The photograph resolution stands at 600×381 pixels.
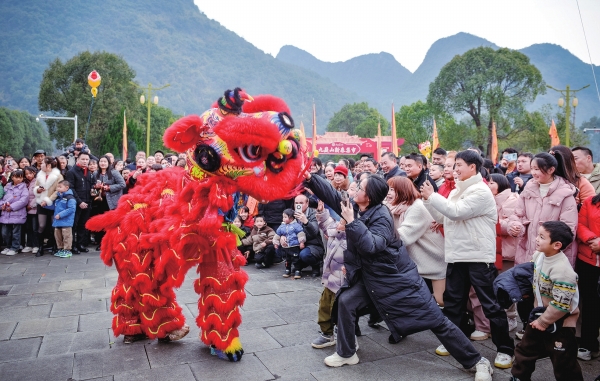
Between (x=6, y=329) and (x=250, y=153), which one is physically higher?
(x=250, y=153)

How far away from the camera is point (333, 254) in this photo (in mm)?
4004

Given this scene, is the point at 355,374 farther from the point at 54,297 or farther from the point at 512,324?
the point at 54,297

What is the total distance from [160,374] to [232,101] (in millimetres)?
2112

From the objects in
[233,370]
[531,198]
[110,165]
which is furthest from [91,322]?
[110,165]

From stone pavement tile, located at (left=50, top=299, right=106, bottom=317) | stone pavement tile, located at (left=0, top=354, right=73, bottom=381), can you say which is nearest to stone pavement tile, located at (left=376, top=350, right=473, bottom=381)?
stone pavement tile, located at (left=0, top=354, right=73, bottom=381)

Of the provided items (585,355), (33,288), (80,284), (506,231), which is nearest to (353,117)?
(80,284)

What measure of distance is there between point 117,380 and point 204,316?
0.75m

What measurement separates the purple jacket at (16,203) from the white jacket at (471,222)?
737cm

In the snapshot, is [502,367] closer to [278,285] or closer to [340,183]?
[340,183]

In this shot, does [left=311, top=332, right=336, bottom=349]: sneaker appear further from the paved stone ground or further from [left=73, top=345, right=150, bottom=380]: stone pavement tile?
[left=73, top=345, right=150, bottom=380]: stone pavement tile

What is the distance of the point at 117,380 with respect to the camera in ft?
10.6

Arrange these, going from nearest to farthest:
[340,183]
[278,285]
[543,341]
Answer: [543,341] → [340,183] → [278,285]

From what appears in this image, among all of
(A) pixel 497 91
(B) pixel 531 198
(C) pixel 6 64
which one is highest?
(C) pixel 6 64

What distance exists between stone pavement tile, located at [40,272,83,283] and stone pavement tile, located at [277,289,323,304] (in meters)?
3.08
